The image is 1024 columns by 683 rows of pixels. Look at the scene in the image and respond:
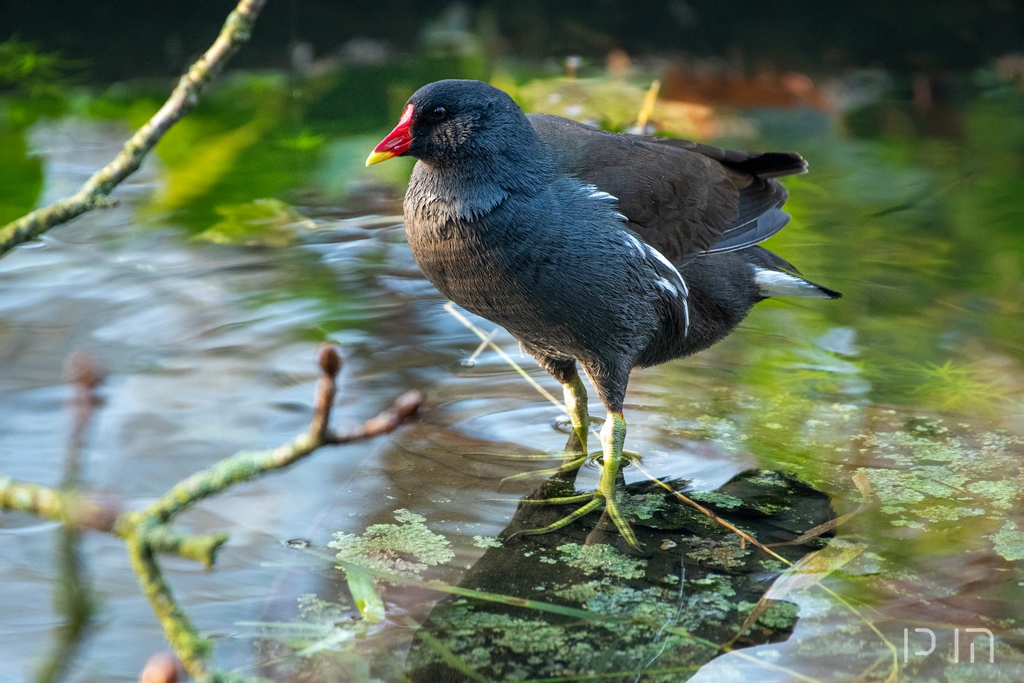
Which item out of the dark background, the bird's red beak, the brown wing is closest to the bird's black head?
the bird's red beak

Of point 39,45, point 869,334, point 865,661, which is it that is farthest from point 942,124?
point 39,45

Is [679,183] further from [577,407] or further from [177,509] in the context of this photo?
[177,509]

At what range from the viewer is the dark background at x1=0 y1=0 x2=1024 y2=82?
6.66m

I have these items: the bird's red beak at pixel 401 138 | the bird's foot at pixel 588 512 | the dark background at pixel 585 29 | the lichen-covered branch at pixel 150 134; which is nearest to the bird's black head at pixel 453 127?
the bird's red beak at pixel 401 138

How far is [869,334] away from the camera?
12.2 feet

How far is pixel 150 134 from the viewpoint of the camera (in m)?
1.05

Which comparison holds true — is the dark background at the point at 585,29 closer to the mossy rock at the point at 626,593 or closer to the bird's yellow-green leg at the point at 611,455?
the bird's yellow-green leg at the point at 611,455

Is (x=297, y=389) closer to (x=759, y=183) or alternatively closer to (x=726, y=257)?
(x=726, y=257)

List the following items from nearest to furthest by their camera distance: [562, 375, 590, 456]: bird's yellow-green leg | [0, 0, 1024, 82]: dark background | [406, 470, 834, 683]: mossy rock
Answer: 1. [406, 470, 834, 683]: mossy rock
2. [562, 375, 590, 456]: bird's yellow-green leg
3. [0, 0, 1024, 82]: dark background

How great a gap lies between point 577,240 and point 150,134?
1.69 meters

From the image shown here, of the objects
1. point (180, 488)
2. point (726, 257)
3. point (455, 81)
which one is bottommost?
point (726, 257)

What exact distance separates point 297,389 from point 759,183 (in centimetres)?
167

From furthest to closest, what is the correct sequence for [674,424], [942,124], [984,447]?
A: 1. [942,124]
2. [674,424]
3. [984,447]

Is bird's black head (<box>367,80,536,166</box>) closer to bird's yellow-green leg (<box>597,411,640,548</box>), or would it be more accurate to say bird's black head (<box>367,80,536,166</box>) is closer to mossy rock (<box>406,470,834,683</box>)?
bird's yellow-green leg (<box>597,411,640,548</box>)
